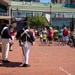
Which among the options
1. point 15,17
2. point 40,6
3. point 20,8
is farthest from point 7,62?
point 40,6

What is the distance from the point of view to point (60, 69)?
1156cm

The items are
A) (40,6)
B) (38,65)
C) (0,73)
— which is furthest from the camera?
(40,6)

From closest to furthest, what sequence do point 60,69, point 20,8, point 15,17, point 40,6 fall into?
point 60,69
point 15,17
point 20,8
point 40,6

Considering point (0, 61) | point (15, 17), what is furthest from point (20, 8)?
point (0, 61)

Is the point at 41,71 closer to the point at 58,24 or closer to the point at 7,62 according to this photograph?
the point at 7,62

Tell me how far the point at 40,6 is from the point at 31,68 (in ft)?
222

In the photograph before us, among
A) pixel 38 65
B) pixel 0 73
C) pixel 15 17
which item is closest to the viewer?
pixel 0 73

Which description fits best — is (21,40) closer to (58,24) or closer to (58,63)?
(58,63)

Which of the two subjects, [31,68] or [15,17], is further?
[15,17]

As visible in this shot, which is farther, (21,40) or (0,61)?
(0,61)

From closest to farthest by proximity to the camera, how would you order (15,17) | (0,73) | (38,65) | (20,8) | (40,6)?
1. (0,73)
2. (38,65)
3. (15,17)
4. (20,8)
5. (40,6)

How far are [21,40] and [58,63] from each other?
6.67ft

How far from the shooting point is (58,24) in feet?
240

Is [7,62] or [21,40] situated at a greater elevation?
[21,40]
